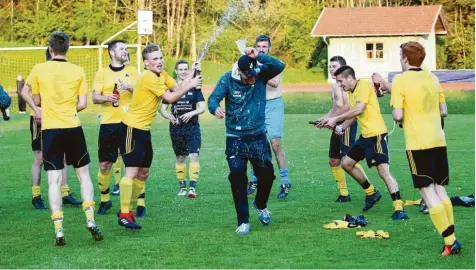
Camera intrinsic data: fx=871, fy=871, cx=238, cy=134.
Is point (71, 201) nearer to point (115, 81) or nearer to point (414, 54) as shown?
point (115, 81)

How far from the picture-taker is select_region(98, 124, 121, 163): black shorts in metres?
11.1

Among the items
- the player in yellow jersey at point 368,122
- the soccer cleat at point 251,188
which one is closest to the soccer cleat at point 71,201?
the soccer cleat at point 251,188

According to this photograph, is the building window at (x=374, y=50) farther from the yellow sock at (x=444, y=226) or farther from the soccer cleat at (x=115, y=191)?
the yellow sock at (x=444, y=226)

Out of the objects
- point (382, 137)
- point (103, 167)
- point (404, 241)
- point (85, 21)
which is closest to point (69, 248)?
point (103, 167)

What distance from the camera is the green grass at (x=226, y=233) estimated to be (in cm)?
793

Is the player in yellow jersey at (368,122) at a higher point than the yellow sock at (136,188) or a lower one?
higher

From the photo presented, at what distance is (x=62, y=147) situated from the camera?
8977mm

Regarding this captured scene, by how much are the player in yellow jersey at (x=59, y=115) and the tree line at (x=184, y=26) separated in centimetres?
4341

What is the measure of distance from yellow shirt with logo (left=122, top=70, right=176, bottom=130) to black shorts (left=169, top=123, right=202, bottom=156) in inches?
103

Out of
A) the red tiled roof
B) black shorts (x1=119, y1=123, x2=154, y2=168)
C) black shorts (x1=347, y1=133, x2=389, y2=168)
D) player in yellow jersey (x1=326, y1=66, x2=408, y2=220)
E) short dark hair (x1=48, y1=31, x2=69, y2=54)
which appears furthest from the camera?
the red tiled roof

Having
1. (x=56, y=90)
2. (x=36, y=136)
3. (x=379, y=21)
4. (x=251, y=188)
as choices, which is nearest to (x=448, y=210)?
(x=56, y=90)

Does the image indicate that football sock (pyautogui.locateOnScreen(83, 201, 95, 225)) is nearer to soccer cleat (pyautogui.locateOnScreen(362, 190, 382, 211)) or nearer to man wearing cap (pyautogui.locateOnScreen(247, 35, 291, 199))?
soccer cleat (pyautogui.locateOnScreen(362, 190, 382, 211))

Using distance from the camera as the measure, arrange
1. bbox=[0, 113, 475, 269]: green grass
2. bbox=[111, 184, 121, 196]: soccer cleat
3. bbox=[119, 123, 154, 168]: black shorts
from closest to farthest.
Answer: bbox=[0, 113, 475, 269]: green grass
bbox=[119, 123, 154, 168]: black shorts
bbox=[111, 184, 121, 196]: soccer cleat

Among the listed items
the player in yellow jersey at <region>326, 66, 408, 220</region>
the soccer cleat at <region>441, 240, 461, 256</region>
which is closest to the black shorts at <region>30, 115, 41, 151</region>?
the player in yellow jersey at <region>326, 66, 408, 220</region>
